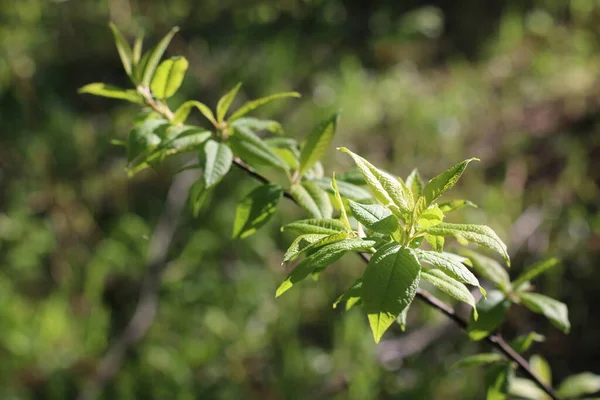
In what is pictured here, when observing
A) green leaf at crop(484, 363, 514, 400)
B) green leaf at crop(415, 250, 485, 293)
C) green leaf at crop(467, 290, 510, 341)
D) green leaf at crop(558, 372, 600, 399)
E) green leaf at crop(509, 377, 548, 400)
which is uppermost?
green leaf at crop(415, 250, 485, 293)

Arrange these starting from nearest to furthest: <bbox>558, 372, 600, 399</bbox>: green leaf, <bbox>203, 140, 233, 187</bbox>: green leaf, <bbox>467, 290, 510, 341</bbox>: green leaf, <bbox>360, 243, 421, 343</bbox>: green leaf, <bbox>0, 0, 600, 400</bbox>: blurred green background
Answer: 1. <bbox>360, 243, 421, 343</bbox>: green leaf
2. <bbox>203, 140, 233, 187</bbox>: green leaf
3. <bbox>467, 290, 510, 341</bbox>: green leaf
4. <bbox>558, 372, 600, 399</bbox>: green leaf
5. <bbox>0, 0, 600, 400</bbox>: blurred green background

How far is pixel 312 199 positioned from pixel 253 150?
0.36ft

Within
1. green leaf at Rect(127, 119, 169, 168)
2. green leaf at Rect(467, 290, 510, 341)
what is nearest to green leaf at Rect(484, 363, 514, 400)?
green leaf at Rect(467, 290, 510, 341)

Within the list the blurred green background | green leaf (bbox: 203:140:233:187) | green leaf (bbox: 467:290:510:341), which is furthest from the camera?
the blurred green background

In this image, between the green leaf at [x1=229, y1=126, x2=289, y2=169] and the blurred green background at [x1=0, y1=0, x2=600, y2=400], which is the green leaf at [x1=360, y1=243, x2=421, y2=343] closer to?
the green leaf at [x1=229, y1=126, x2=289, y2=169]

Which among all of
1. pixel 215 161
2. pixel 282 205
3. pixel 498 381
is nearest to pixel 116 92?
pixel 215 161

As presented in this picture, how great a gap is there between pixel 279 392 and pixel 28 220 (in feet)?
4.52

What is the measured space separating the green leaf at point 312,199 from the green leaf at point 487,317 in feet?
0.90

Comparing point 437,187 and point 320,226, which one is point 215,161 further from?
point 437,187

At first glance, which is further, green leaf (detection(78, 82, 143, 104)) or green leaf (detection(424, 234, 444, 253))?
green leaf (detection(78, 82, 143, 104))

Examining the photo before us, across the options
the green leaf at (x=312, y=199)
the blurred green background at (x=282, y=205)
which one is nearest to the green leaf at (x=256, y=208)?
the green leaf at (x=312, y=199)

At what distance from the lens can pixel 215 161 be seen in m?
0.77

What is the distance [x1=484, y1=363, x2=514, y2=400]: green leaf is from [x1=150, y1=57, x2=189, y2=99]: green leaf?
640 mm

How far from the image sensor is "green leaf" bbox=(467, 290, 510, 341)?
0.83 m
